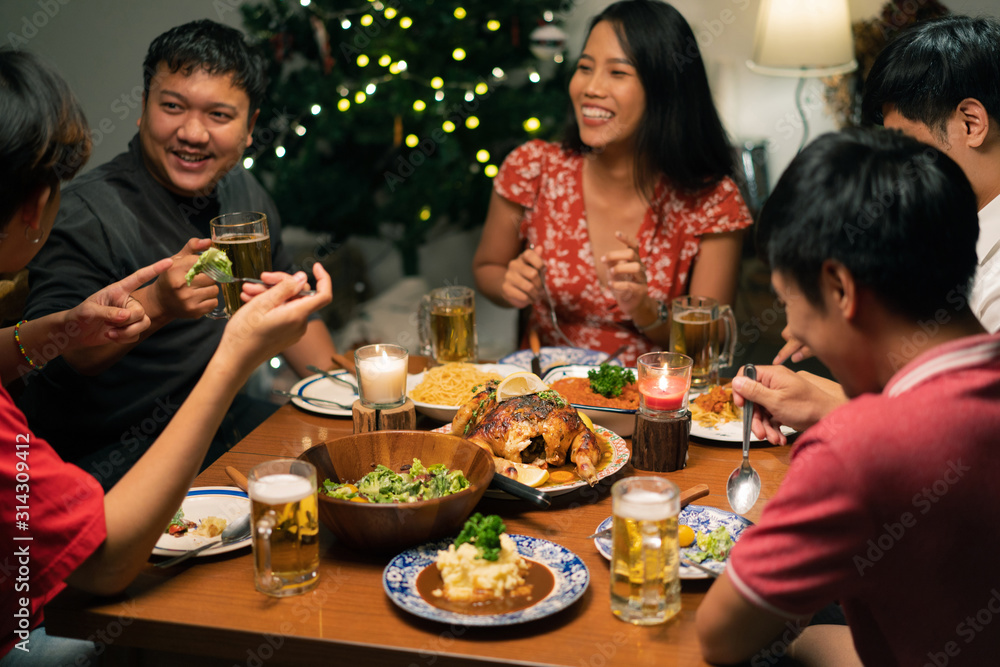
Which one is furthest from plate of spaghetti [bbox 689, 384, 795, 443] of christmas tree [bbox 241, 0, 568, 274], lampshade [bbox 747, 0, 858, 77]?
lampshade [bbox 747, 0, 858, 77]

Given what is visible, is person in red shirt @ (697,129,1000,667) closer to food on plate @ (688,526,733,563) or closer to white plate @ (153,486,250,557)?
food on plate @ (688,526,733,563)

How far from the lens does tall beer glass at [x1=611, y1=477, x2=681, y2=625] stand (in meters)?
1.15

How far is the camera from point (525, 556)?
1299 millimetres

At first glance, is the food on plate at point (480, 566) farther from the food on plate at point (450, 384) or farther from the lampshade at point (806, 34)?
the lampshade at point (806, 34)

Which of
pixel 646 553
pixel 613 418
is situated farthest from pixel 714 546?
pixel 613 418

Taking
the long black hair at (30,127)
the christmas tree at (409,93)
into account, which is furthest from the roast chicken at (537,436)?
the christmas tree at (409,93)

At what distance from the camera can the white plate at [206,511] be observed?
52.1 inches

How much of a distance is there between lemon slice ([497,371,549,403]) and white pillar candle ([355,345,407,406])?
0.65 feet

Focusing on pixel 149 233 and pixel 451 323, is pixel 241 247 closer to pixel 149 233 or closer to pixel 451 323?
pixel 451 323

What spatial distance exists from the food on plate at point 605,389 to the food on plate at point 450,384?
18 centimetres

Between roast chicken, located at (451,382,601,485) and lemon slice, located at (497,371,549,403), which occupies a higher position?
lemon slice, located at (497,371,549,403)

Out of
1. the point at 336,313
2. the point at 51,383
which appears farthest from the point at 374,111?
the point at 51,383

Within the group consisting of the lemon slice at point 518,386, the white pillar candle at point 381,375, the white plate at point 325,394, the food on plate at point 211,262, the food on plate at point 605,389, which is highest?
the food on plate at point 211,262

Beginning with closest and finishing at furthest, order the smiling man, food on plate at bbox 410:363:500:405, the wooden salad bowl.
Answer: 1. the wooden salad bowl
2. food on plate at bbox 410:363:500:405
3. the smiling man
